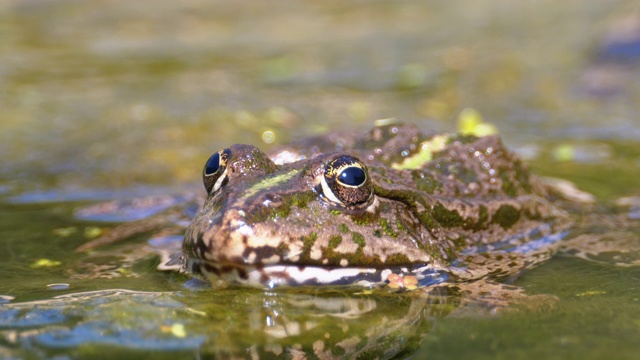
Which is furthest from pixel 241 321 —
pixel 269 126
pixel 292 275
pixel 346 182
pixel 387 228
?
pixel 269 126

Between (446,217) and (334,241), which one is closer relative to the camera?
(334,241)

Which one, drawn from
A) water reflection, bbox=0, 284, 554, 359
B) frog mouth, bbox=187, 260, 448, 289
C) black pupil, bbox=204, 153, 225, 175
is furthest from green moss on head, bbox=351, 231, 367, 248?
black pupil, bbox=204, 153, 225, 175

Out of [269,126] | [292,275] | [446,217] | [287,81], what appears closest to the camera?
[292,275]

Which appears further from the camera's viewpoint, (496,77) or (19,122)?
(496,77)

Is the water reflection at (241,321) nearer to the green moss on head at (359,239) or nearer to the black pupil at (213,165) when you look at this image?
the green moss on head at (359,239)

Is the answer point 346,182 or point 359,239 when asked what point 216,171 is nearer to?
point 346,182

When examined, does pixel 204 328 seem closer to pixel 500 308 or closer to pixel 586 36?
pixel 500 308

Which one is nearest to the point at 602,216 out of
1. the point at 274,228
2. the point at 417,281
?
the point at 417,281

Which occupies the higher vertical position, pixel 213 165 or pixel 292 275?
pixel 213 165
